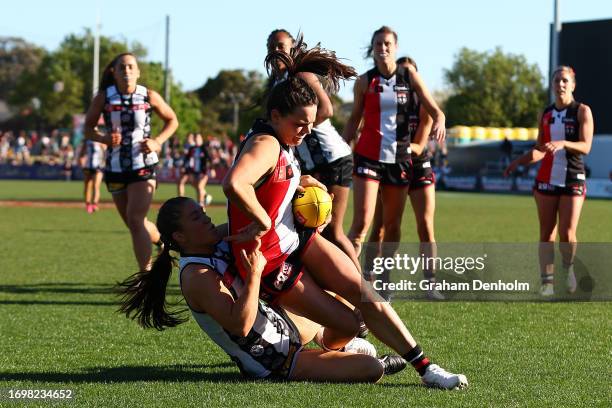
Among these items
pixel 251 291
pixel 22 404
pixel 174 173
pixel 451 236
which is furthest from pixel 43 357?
pixel 174 173

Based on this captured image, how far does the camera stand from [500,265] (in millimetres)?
7738

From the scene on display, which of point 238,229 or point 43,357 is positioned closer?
point 238,229

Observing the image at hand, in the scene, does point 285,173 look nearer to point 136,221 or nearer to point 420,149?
point 420,149

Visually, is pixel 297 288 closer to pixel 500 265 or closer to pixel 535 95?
pixel 500 265

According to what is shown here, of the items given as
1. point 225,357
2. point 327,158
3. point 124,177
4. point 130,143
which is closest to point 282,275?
point 225,357

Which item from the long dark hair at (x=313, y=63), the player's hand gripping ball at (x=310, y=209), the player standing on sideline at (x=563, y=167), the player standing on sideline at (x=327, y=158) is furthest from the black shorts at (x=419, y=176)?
the player's hand gripping ball at (x=310, y=209)

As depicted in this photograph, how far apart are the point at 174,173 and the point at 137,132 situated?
4213 centimetres

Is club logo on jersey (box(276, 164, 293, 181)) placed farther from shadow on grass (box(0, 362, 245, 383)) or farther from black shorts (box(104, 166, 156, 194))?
black shorts (box(104, 166, 156, 194))

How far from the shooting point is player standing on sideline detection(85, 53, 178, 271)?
968 cm

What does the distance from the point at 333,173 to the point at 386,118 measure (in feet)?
3.41

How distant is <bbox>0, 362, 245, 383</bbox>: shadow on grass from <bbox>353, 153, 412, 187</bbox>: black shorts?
3238 mm

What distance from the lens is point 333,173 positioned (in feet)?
28.2

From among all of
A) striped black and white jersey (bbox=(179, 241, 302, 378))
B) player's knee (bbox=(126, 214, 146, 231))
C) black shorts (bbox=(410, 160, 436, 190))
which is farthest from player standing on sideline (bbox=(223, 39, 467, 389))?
player's knee (bbox=(126, 214, 146, 231))

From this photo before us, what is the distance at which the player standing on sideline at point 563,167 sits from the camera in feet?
32.0
